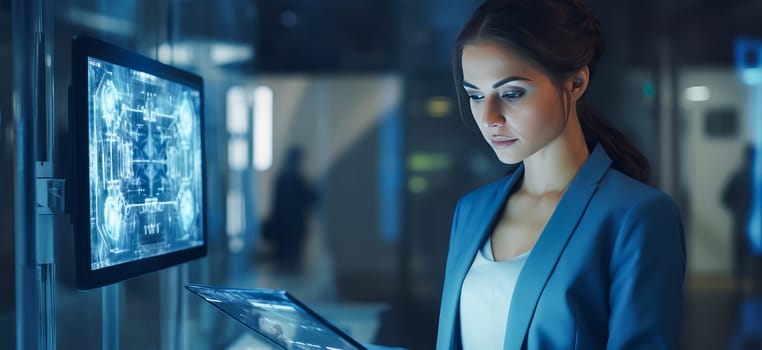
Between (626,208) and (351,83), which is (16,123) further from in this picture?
(351,83)

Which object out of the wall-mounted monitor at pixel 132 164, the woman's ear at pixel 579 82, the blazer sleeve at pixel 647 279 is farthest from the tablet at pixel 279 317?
the woman's ear at pixel 579 82

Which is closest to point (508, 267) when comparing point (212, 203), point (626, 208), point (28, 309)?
point (626, 208)

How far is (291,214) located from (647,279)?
5658 mm

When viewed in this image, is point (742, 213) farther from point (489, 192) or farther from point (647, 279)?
point (647, 279)

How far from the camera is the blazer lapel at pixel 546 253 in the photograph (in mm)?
1518

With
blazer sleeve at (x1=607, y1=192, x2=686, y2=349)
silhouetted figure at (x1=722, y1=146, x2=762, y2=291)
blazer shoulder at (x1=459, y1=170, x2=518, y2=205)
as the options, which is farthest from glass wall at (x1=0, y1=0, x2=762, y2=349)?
blazer sleeve at (x1=607, y1=192, x2=686, y2=349)

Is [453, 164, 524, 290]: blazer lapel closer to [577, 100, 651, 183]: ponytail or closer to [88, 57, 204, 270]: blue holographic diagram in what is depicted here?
[577, 100, 651, 183]: ponytail

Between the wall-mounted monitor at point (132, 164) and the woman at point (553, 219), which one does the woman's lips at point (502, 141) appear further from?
the wall-mounted monitor at point (132, 164)

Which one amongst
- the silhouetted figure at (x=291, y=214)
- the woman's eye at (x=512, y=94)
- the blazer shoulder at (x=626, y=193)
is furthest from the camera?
the silhouetted figure at (x=291, y=214)

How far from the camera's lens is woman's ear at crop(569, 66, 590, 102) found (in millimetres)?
1632

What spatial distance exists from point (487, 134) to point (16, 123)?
100 centimetres

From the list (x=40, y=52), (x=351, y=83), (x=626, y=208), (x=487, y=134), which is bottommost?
(x=626, y=208)

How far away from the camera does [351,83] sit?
6.89 meters

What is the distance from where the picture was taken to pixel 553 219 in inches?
62.4
